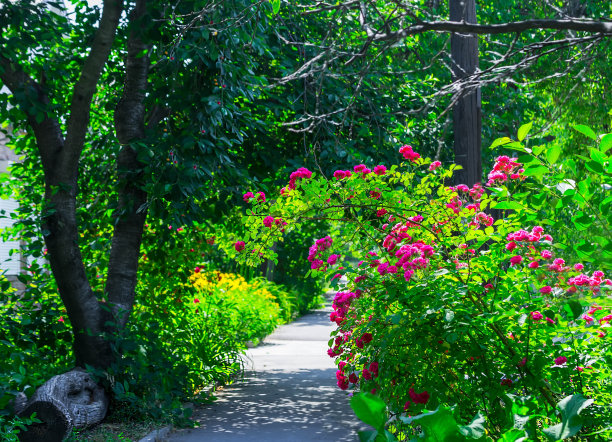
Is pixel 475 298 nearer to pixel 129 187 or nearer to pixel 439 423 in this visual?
pixel 439 423

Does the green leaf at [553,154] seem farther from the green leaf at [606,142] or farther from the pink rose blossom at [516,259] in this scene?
the pink rose blossom at [516,259]

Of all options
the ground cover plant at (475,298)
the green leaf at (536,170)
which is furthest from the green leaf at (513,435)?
the green leaf at (536,170)

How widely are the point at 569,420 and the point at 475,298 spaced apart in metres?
2.54

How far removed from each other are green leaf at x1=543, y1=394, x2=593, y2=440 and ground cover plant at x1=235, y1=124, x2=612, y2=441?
981mm

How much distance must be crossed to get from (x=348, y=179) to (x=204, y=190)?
2.64 meters

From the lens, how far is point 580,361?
427 cm

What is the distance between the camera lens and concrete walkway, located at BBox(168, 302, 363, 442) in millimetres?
7250

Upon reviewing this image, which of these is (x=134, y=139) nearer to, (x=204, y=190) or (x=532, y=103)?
(x=204, y=190)

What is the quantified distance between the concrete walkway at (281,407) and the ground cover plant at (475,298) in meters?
2.11

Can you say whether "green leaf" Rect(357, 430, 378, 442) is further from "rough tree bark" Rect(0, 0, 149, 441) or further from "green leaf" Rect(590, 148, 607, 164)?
"rough tree bark" Rect(0, 0, 149, 441)

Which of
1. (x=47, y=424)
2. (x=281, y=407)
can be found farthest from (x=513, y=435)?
(x=281, y=407)

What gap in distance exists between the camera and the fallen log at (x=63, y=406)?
6102 mm

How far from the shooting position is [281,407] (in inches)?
341

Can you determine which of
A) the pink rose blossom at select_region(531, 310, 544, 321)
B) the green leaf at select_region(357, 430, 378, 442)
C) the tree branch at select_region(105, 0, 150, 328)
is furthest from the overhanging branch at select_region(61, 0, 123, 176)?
the green leaf at select_region(357, 430, 378, 442)
